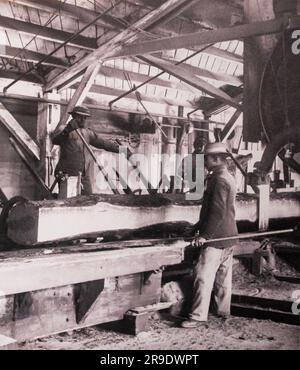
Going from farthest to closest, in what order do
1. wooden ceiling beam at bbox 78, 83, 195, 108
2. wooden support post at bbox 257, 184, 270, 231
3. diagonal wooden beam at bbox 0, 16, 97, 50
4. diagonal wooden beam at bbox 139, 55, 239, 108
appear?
wooden ceiling beam at bbox 78, 83, 195, 108
diagonal wooden beam at bbox 139, 55, 239, 108
diagonal wooden beam at bbox 0, 16, 97, 50
wooden support post at bbox 257, 184, 270, 231

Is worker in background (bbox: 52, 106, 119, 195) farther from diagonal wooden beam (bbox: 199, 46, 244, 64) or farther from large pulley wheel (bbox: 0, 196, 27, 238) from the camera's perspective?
diagonal wooden beam (bbox: 199, 46, 244, 64)

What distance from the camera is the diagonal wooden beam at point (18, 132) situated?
724 cm

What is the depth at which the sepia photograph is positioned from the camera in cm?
336

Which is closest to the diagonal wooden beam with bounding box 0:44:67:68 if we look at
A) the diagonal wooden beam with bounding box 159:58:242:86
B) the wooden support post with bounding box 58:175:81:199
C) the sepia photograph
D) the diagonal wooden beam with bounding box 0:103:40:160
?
the sepia photograph

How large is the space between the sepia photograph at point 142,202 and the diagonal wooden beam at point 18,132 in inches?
1.0

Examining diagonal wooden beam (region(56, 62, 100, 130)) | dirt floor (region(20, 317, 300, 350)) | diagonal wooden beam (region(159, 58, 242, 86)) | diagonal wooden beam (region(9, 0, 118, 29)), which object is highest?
diagonal wooden beam (region(9, 0, 118, 29))

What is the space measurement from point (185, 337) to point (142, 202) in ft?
4.34

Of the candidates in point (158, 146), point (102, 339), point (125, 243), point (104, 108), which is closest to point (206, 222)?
point (125, 243)

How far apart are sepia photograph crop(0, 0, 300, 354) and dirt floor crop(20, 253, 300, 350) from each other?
18 millimetres

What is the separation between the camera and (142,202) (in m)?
4.41

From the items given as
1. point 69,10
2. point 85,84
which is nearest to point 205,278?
point 85,84

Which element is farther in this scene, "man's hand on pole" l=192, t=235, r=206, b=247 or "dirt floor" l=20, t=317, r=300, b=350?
"man's hand on pole" l=192, t=235, r=206, b=247

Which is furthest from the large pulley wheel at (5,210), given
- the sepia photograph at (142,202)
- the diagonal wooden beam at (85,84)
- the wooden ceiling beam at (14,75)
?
the wooden ceiling beam at (14,75)

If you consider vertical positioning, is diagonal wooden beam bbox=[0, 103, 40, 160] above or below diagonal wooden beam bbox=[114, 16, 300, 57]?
below
